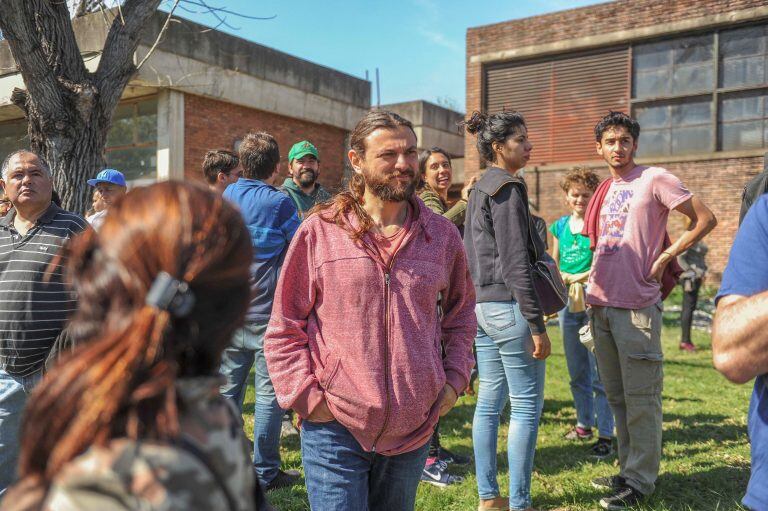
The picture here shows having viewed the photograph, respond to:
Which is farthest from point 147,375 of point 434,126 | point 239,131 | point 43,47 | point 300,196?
point 434,126

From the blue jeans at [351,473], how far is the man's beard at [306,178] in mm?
3066

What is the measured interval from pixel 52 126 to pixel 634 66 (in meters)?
13.8

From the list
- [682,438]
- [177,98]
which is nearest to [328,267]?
[682,438]

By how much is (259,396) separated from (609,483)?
92.5 inches

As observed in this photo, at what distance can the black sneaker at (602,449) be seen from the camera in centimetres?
495

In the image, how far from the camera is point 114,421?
1106mm

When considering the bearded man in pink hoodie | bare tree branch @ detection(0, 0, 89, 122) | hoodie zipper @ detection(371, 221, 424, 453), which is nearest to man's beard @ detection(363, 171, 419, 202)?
the bearded man in pink hoodie

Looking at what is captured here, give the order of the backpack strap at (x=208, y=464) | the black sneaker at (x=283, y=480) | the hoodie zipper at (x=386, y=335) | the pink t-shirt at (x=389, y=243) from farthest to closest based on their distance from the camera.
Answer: the black sneaker at (x=283, y=480) < the pink t-shirt at (x=389, y=243) < the hoodie zipper at (x=386, y=335) < the backpack strap at (x=208, y=464)

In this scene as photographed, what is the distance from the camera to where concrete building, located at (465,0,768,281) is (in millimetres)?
14875

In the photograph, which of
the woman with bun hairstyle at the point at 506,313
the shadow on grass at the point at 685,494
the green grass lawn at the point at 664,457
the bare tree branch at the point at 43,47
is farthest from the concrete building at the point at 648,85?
the woman with bun hairstyle at the point at 506,313

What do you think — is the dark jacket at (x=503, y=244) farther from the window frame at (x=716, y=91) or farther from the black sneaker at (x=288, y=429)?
the window frame at (x=716, y=91)

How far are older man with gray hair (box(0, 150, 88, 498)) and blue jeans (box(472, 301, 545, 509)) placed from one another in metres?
2.25

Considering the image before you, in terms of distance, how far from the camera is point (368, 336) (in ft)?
7.67

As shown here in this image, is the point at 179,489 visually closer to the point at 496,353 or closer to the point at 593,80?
the point at 496,353
